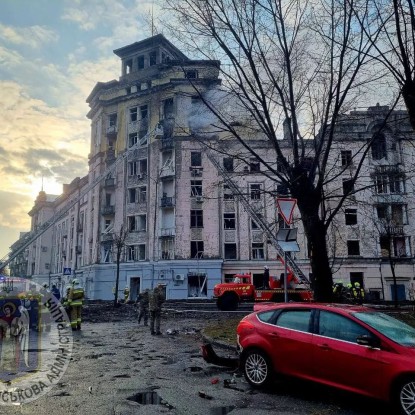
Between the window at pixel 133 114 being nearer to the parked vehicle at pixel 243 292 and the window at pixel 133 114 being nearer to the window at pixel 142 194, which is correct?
the window at pixel 142 194

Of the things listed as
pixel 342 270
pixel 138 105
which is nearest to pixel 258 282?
pixel 342 270

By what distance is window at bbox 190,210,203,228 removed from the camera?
4053cm

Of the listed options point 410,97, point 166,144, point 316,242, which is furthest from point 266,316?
point 166,144

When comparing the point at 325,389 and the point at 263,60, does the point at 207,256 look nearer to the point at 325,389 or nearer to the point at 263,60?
the point at 263,60

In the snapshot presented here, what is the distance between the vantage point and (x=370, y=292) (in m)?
37.8

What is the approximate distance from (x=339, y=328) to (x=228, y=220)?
34.8 meters

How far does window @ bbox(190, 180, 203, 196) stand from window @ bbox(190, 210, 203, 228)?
1.88m

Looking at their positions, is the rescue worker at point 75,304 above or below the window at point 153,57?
below

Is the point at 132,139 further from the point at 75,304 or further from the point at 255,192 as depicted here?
the point at 255,192

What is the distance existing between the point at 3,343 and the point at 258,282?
2858 centimetres

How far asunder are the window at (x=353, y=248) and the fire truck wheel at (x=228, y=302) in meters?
19.7

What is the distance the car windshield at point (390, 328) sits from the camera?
5.64 m

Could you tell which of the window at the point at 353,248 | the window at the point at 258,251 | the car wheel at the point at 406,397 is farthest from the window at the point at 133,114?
the car wheel at the point at 406,397

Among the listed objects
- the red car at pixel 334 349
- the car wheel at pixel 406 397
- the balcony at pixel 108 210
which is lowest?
the car wheel at pixel 406 397
